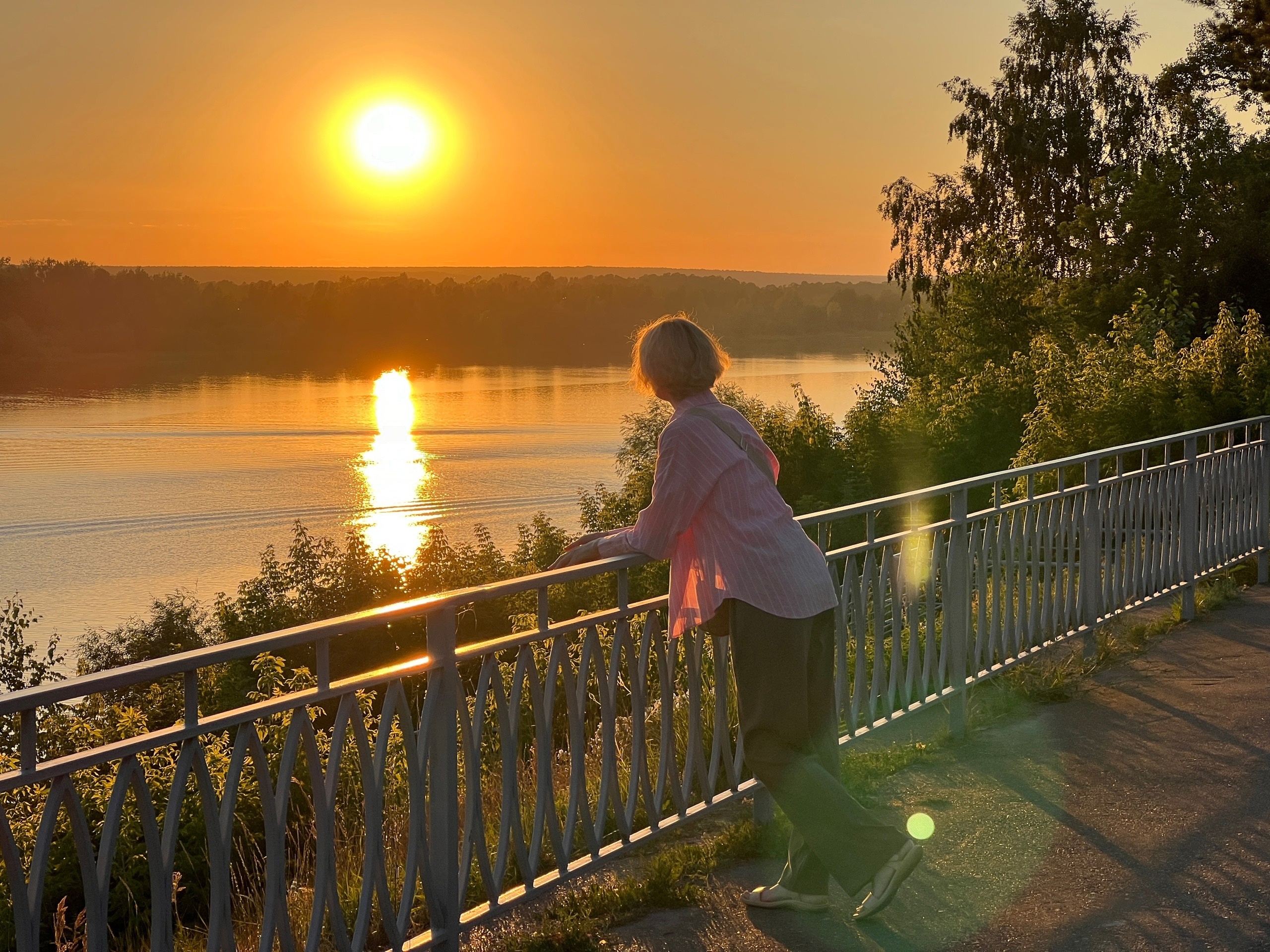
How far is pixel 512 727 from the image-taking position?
394cm

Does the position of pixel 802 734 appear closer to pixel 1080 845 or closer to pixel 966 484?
pixel 1080 845

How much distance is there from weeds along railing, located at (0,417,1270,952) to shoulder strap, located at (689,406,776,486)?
570 mm

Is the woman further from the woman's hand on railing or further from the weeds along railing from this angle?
the weeds along railing

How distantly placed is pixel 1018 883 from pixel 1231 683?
314 centimetres

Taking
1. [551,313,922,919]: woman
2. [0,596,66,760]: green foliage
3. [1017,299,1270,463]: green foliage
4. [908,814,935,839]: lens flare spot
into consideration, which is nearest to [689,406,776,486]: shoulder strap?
[551,313,922,919]: woman

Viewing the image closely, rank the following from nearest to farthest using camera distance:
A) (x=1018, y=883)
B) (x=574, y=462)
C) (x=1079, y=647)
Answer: (x=1018, y=883) → (x=1079, y=647) → (x=574, y=462)

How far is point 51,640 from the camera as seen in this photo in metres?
64.9

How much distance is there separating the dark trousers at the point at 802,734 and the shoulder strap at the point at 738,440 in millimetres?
376

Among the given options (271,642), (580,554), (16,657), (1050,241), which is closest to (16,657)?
(16,657)

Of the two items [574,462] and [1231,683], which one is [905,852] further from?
[574,462]

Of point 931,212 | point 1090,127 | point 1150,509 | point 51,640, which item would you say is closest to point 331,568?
point 51,640

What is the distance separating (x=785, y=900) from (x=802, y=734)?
23.4 inches

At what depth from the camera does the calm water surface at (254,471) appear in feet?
292

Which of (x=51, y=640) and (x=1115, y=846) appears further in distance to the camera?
(x=51, y=640)
